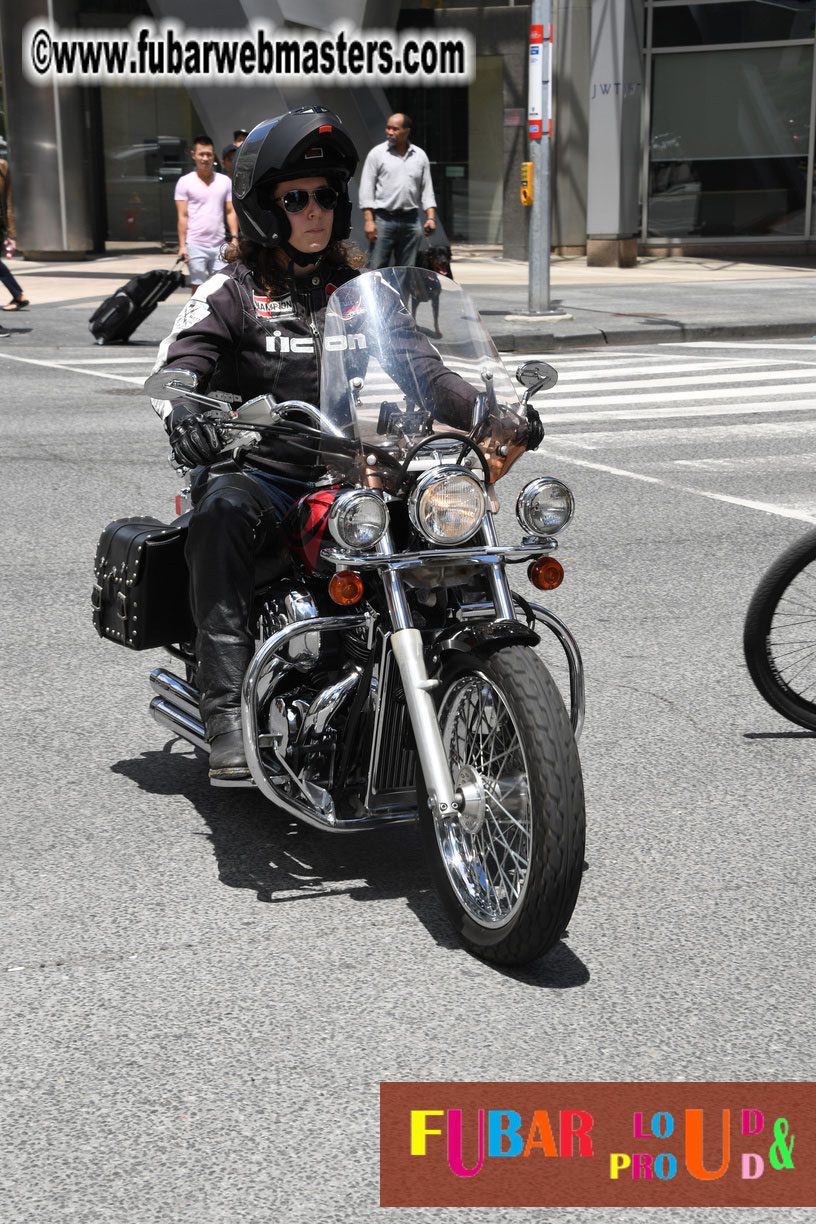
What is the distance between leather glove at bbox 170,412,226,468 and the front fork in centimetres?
51

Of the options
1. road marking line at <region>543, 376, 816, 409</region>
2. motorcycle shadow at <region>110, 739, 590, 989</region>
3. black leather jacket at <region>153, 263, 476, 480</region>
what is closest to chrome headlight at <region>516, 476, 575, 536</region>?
black leather jacket at <region>153, 263, 476, 480</region>

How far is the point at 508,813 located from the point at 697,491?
19.6 feet

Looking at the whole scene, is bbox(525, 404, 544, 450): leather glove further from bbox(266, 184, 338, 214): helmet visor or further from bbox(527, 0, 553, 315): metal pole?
bbox(527, 0, 553, 315): metal pole

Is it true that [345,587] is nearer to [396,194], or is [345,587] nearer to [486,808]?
[486,808]

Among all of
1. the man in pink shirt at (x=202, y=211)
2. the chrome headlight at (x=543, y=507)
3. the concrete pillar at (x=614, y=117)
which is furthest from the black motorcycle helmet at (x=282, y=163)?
the concrete pillar at (x=614, y=117)

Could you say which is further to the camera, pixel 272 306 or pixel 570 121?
pixel 570 121

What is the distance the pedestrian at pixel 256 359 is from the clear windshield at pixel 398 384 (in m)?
0.02

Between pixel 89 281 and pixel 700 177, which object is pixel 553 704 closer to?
pixel 89 281

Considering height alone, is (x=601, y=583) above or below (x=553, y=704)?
below

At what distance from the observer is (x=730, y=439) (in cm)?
1091

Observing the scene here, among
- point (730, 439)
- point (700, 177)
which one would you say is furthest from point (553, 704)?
point (700, 177)

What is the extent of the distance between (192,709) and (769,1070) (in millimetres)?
2064

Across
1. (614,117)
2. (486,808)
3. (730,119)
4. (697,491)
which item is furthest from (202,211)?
(730,119)

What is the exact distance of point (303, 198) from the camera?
13.9 ft
